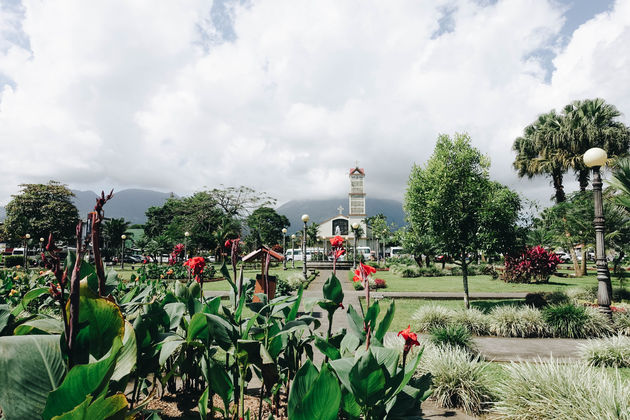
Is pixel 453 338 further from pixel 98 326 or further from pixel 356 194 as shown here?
pixel 356 194

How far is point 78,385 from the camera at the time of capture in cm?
92

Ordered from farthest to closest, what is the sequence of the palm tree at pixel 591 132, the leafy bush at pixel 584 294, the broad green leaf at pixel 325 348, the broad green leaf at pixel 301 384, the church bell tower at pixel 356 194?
1. the church bell tower at pixel 356 194
2. the palm tree at pixel 591 132
3. the leafy bush at pixel 584 294
4. the broad green leaf at pixel 325 348
5. the broad green leaf at pixel 301 384

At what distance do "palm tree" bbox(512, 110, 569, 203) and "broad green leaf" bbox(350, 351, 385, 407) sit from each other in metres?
25.0

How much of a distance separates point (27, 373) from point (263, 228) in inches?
1911

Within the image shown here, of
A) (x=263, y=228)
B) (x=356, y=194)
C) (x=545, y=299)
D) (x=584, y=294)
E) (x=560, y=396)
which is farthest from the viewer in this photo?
(x=356, y=194)

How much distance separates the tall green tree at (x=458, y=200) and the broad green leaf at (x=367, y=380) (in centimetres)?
814

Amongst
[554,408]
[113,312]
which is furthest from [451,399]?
[113,312]

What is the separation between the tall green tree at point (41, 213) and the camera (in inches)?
1270

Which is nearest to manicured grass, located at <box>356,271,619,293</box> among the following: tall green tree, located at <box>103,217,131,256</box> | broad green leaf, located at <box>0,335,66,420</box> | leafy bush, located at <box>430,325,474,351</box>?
leafy bush, located at <box>430,325,474,351</box>

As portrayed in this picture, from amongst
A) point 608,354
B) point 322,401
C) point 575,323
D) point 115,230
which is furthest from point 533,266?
point 115,230

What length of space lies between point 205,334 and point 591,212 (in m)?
15.5

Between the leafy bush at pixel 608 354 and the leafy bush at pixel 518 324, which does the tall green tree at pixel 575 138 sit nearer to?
the leafy bush at pixel 518 324

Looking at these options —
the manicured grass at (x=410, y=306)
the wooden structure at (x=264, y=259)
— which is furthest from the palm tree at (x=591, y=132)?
the wooden structure at (x=264, y=259)

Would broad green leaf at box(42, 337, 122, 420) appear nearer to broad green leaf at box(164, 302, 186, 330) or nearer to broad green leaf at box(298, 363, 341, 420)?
broad green leaf at box(298, 363, 341, 420)
